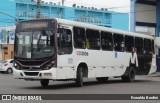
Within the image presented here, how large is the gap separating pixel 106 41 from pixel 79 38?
11.1 feet

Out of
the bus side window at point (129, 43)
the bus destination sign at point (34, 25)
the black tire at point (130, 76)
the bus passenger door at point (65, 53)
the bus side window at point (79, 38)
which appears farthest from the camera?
the black tire at point (130, 76)

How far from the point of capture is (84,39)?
21.8 metres

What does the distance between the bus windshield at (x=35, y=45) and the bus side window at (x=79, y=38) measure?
174 cm

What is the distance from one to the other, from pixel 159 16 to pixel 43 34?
87.1 feet

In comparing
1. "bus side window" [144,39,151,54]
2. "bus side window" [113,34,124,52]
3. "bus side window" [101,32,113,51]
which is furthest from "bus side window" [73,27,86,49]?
"bus side window" [144,39,151,54]

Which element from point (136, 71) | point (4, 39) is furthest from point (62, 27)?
point (4, 39)

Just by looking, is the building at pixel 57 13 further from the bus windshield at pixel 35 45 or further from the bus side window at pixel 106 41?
the bus windshield at pixel 35 45

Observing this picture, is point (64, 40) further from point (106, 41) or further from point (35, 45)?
point (106, 41)

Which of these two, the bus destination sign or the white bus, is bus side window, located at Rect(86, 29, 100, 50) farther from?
the bus destination sign

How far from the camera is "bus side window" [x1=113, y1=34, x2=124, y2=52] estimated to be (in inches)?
999

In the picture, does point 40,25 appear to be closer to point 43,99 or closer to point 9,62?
point 43,99

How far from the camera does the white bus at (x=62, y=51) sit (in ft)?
63.8

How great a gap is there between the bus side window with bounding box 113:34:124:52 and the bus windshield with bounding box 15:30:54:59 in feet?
21.9

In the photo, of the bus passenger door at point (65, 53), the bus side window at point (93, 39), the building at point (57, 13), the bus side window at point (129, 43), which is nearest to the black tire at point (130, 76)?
the bus side window at point (129, 43)
